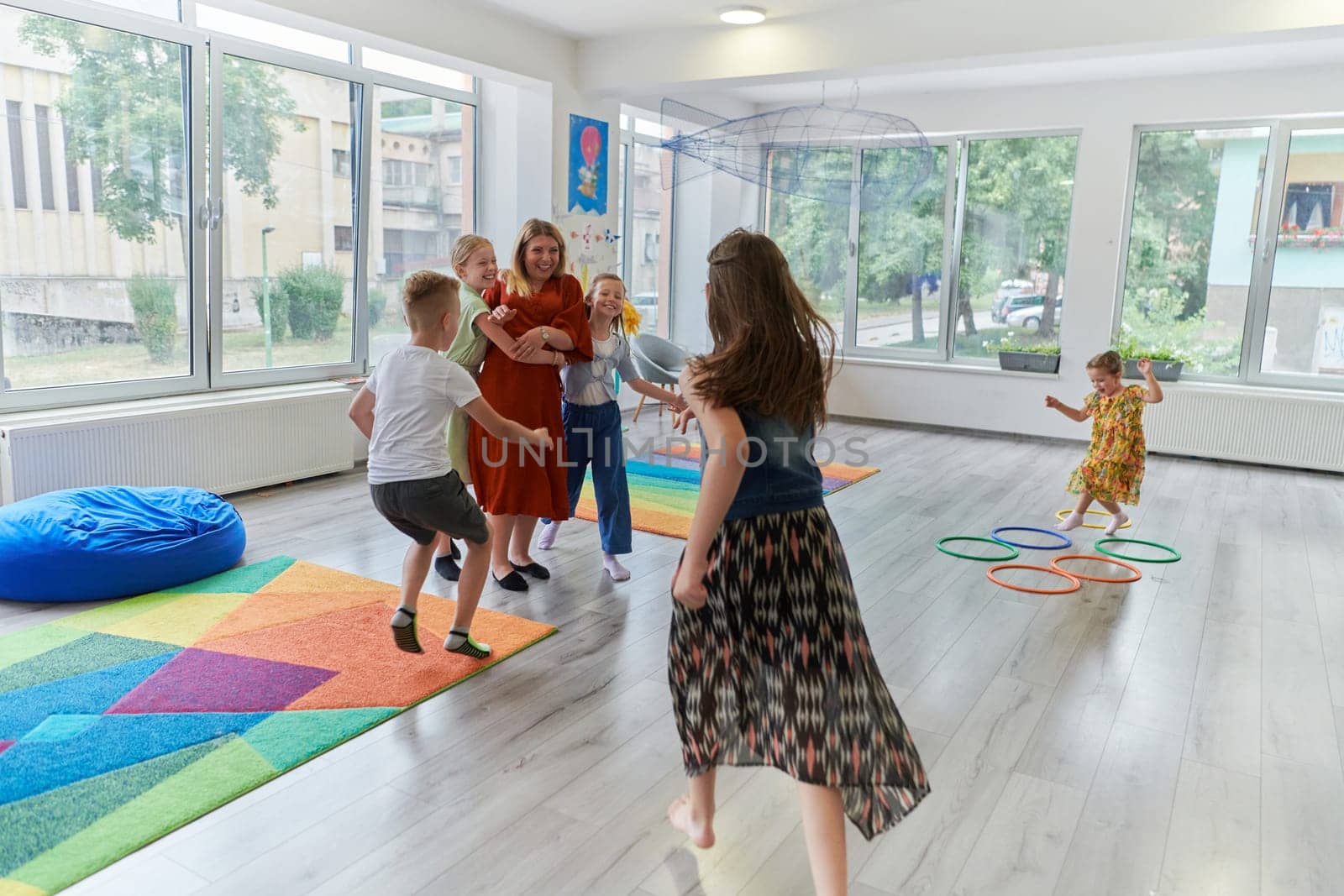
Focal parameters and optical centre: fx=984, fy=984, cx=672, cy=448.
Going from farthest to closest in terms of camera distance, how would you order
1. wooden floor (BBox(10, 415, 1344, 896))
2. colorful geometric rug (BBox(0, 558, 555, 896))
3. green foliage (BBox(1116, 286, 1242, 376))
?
green foliage (BBox(1116, 286, 1242, 376)), colorful geometric rug (BBox(0, 558, 555, 896)), wooden floor (BBox(10, 415, 1344, 896))

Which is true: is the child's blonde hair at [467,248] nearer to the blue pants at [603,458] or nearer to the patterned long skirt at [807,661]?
the blue pants at [603,458]

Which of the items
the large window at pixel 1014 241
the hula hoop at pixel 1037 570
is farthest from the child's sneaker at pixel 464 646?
the large window at pixel 1014 241

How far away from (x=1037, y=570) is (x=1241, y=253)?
4.81 meters

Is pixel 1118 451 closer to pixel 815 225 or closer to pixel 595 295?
pixel 595 295

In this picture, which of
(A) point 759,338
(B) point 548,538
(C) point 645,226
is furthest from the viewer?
(C) point 645,226

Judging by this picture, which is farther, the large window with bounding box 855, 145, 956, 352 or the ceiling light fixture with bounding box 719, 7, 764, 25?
the large window with bounding box 855, 145, 956, 352

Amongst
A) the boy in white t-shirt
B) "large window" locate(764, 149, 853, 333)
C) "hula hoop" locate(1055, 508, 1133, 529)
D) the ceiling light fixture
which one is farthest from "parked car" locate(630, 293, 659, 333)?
the boy in white t-shirt

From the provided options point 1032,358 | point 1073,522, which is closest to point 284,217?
point 1073,522

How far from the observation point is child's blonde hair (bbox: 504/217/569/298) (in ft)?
12.3

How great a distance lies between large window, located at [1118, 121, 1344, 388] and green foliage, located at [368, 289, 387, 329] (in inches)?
233

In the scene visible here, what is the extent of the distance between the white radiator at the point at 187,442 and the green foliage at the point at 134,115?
101 centimetres

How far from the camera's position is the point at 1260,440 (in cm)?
750

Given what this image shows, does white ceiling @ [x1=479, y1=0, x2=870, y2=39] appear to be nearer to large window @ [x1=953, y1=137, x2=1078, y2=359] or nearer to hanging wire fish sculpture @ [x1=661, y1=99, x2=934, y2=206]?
hanging wire fish sculpture @ [x1=661, y1=99, x2=934, y2=206]

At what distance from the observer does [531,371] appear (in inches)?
152
